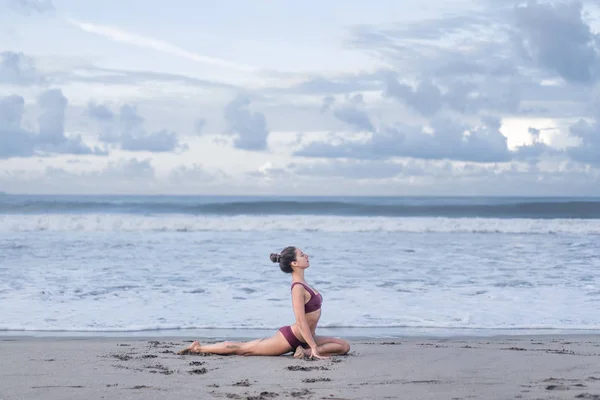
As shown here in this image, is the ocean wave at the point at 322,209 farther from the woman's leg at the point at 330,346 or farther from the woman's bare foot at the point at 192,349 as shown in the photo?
the woman's leg at the point at 330,346

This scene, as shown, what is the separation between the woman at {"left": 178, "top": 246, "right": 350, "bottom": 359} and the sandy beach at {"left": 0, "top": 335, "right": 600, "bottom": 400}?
0.13 m

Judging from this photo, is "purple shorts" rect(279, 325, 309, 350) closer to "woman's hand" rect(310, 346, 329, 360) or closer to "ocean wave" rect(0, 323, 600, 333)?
"woman's hand" rect(310, 346, 329, 360)

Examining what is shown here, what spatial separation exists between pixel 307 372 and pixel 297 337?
768mm

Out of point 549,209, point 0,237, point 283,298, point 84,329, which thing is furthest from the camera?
point 549,209

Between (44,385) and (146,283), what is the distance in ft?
24.9

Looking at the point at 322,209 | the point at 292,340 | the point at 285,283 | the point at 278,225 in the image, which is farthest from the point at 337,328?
the point at 322,209

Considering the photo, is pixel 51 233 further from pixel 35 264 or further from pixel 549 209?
pixel 549 209

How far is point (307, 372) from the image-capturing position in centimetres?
613

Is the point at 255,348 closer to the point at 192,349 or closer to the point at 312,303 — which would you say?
the point at 192,349

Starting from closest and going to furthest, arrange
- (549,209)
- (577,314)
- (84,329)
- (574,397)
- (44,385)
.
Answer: (574,397), (44,385), (84,329), (577,314), (549,209)

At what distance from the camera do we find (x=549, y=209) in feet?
144

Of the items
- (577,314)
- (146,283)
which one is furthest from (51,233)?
(577,314)

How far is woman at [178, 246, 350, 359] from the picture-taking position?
6695 millimetres

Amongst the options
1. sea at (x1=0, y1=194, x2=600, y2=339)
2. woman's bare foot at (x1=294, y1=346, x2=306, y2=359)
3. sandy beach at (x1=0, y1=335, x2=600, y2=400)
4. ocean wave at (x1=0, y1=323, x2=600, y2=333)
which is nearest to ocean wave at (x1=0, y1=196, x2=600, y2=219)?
sea at (x1=0, y1=194, x2=600, y2=339)
